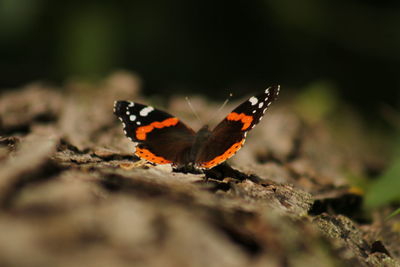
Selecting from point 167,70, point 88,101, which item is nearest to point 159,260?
point 88,101

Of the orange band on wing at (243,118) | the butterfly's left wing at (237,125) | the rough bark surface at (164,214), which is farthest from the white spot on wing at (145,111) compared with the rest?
the orange band on wing at (243,118)

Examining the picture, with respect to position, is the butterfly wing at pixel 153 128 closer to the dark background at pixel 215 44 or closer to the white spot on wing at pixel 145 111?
the white spot on wing at pixel 145 111

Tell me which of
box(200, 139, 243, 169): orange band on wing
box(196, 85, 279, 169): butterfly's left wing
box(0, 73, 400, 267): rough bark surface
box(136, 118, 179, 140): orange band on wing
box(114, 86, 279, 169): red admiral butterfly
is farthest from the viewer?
box(136, 118, 179, 140): orange band on wing

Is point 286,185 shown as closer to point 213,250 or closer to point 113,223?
point 213,250

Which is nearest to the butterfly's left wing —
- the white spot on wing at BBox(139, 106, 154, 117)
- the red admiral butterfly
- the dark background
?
the red admiral butterfly

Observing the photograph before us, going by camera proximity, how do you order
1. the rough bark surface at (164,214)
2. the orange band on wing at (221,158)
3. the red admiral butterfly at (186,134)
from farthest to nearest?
the red admiral butterfly at (186,134) < the orange band on wing at (221,158) < the rough bark surface at (164,214)

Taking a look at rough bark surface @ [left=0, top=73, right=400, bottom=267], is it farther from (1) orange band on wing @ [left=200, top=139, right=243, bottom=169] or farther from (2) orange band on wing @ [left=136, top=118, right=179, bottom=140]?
(2) orange band on wing @ [left=136, top=118, right=179, bottom=140]
